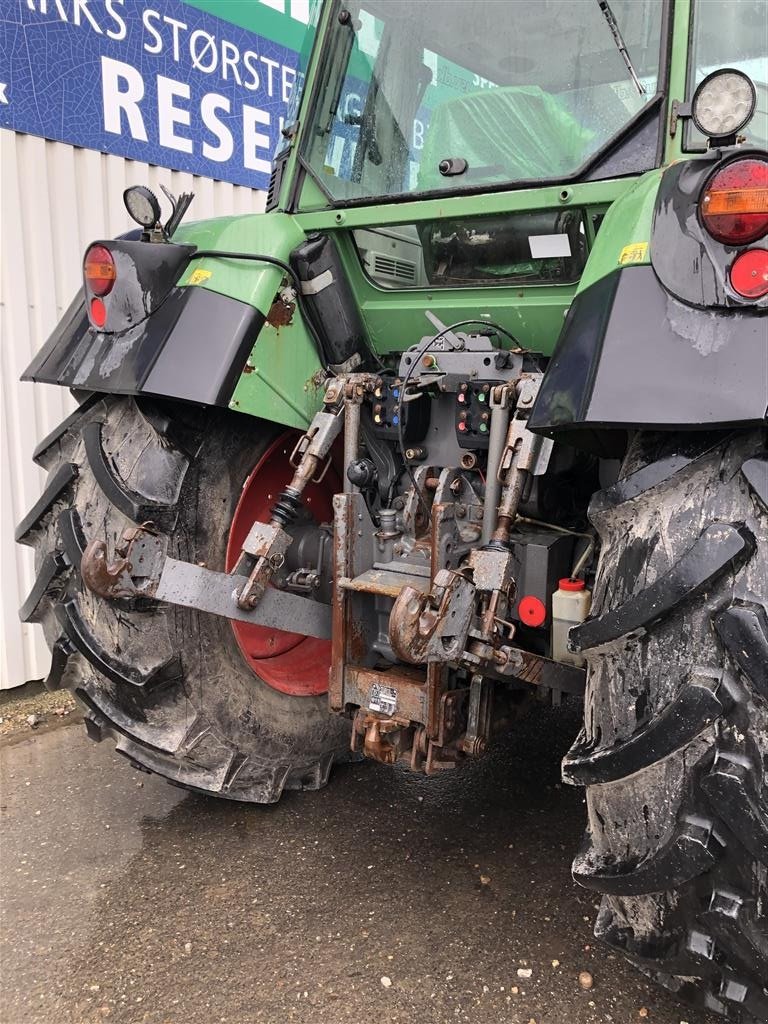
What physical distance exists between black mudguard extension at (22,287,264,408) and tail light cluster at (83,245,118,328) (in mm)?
60

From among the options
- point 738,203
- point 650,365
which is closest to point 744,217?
point 738,203

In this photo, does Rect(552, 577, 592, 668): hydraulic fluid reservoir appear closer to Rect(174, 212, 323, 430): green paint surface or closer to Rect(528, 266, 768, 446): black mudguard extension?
Rect(528, 266, 768, 446): black mudguard extension

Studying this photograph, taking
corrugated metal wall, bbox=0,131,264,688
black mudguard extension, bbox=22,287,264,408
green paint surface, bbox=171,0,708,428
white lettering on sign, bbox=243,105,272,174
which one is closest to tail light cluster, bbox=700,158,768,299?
green paint surface, bbox=171,0,708,428

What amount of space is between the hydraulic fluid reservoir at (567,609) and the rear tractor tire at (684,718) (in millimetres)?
279

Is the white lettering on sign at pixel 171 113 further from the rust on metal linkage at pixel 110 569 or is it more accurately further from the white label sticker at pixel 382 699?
the white label sticker at pixel 382 699

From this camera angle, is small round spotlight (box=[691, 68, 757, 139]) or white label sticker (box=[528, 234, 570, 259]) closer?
small round spotlight (box=[691, 68, 757, 139])

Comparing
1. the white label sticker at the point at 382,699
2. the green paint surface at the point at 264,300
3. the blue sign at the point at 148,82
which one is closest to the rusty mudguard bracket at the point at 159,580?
the white label sticker at the point at 382,699

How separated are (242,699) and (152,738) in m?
0.31

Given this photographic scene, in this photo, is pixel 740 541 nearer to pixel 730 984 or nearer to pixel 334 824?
pixel 730 984

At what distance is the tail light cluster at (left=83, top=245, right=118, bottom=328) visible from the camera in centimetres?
235

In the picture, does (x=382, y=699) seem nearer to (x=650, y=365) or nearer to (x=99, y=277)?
(x=650, y=365)

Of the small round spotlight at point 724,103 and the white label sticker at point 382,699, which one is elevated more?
the small round spotlight at point 724,103

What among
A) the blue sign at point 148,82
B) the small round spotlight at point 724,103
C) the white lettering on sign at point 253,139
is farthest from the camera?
the white lettering on sign at point 253,139

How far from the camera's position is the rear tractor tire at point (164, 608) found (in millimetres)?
2340
